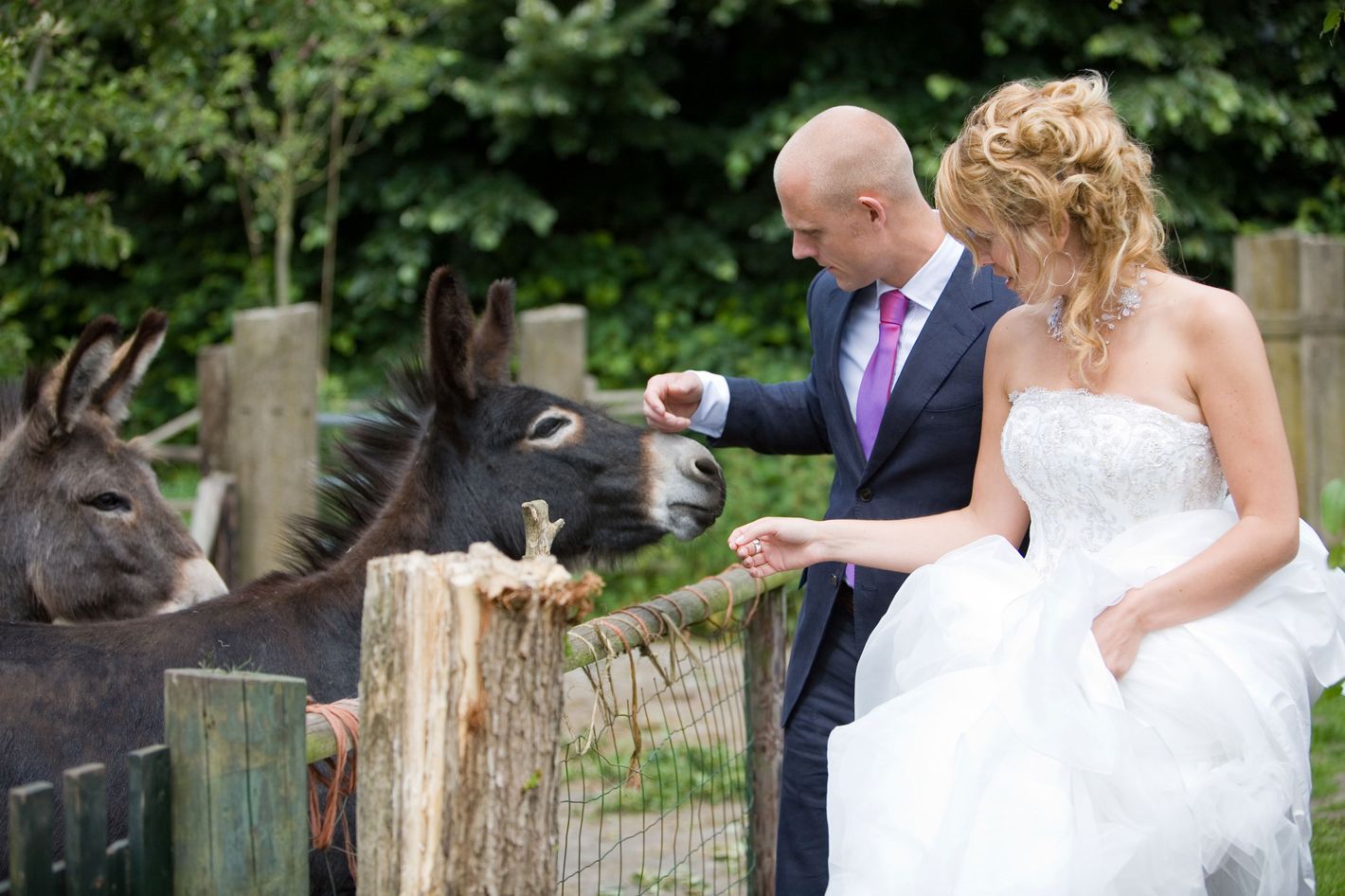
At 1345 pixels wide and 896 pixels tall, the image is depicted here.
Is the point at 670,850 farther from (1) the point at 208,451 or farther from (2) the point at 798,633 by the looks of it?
(1) the point at 208,451

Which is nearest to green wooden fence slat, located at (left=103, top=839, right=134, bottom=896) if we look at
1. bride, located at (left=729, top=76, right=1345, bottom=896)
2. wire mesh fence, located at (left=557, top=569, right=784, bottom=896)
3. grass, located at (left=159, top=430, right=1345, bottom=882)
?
wire mesh fence, located at (left=557, top=569, right=784, bottom=896)

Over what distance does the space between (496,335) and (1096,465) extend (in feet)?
6.67

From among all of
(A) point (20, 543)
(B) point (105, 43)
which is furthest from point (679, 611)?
(B) point (105, 43)

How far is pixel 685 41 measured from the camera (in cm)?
1226

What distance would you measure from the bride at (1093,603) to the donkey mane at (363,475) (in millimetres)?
1386

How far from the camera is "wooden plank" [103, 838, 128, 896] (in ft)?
5.78

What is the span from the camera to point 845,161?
3078 millimetres

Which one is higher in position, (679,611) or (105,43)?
(105,43)

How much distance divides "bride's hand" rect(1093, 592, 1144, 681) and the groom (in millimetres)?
823

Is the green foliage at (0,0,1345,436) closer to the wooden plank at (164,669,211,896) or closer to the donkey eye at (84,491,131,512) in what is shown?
the donkey eye at (84,491,131,512)

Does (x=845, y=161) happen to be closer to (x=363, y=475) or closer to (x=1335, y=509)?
(x=363, y=475)

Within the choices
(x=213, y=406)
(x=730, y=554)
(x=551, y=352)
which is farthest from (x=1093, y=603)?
(x=730, y=554)

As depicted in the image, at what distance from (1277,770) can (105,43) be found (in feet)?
27.7

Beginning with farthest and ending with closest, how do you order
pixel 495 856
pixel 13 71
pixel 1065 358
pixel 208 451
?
pixel 208 451 < pixel 13 71 < pixel 1065 358 < pixel 495 856
